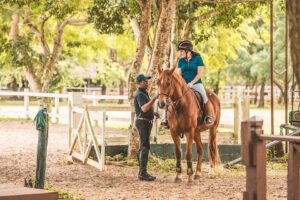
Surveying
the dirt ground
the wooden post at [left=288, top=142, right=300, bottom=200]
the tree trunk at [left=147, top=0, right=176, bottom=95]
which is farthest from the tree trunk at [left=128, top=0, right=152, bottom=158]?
the wooden post at [left=288, top=142, right=300, bottom=200]

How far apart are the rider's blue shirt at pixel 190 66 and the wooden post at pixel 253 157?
24.2 ft

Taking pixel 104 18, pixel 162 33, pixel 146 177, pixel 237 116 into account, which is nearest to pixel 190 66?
pixel 146 177

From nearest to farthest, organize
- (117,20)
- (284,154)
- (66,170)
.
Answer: (66,170) → (284,154) → (117,20)

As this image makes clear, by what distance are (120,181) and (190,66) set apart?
276cm

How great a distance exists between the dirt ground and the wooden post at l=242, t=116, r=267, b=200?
16.3 ft

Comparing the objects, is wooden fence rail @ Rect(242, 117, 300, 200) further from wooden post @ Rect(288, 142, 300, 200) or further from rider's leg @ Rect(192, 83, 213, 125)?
rider's leg @ Rect(192, 83, 213, 125)

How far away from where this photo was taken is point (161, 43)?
18.0 meters

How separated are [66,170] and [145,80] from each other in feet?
10.6

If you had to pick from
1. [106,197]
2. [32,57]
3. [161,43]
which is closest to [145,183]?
[106,197]

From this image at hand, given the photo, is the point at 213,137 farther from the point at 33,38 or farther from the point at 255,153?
the point at 33,38

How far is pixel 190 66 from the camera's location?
1520 centimetres

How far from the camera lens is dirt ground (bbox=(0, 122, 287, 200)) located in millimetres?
13188

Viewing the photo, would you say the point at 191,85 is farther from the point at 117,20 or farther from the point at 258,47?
the point at 258,47

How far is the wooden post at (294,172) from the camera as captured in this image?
856 centimetres
